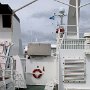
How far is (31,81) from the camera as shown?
80.0ft

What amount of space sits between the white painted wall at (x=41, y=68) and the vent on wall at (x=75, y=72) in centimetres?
792

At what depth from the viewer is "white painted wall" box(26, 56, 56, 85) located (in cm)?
2442

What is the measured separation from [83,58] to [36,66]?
887 cm

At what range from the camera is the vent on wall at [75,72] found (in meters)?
16.1

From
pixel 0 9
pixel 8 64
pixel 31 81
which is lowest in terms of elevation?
pixel 31 81

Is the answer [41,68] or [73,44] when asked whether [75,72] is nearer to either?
[73,44]

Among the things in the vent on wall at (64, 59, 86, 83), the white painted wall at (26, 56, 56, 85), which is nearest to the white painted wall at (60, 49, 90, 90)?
the vent on wall at (64, 59, 86, 83)

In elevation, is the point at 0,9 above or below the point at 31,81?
above

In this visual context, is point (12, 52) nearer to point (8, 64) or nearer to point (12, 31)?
point (12, 31)

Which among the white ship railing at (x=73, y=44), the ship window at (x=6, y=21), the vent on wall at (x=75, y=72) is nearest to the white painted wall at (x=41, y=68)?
the ship window at (x=6, y=21)

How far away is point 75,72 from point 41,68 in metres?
8.76

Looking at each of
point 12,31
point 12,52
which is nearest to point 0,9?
point 12,31

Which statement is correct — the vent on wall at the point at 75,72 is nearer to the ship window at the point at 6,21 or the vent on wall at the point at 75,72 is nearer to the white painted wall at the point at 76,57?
the white painted wall at the point at 76,57

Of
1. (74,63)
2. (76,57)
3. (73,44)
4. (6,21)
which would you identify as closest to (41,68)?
(6,21)
